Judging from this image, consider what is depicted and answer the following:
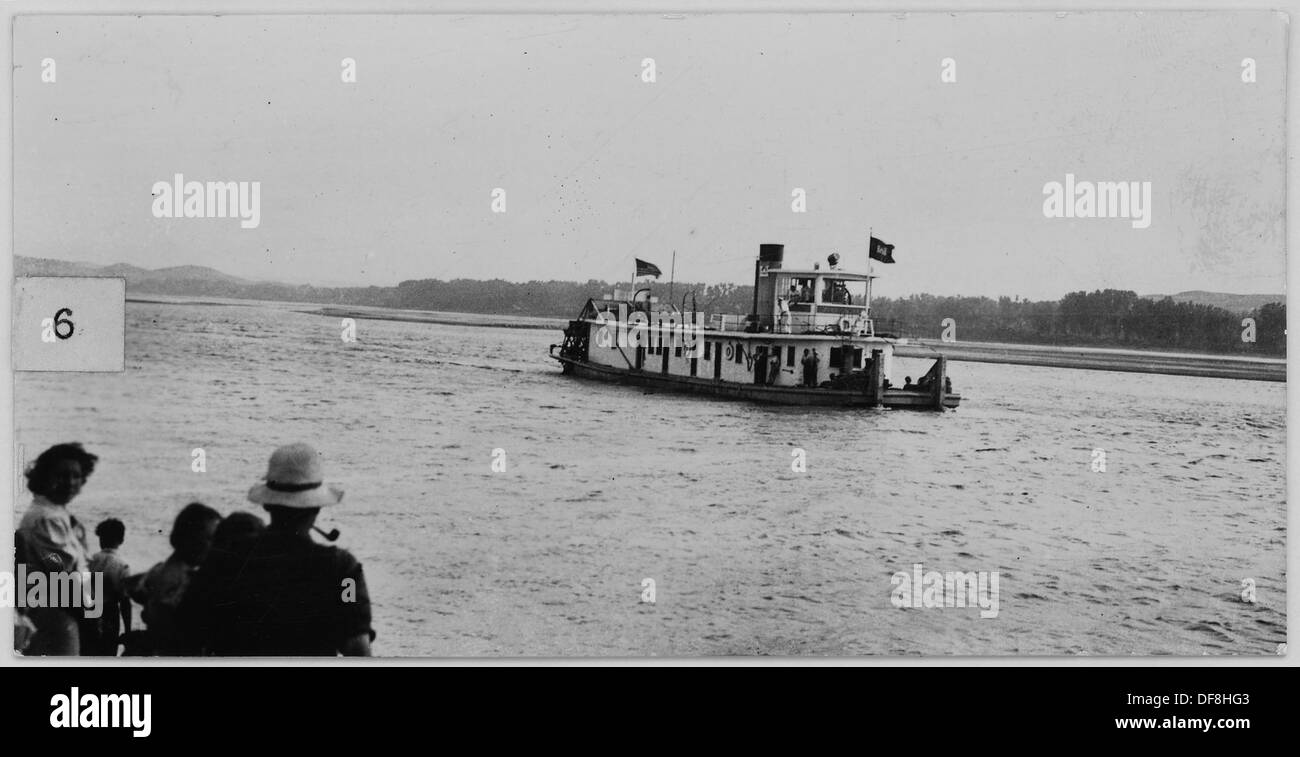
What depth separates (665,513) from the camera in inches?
223

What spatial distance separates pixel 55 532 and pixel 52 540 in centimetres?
5

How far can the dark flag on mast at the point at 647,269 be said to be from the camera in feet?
19.0

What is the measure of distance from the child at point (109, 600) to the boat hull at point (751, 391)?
3294 mm

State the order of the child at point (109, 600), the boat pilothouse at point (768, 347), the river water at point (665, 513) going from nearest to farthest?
1. the child at point (109, 600)
2. the river water at point (665, 513)
3. the boat pilothouse at point (768, 347)

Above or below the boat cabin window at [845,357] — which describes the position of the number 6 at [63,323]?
above

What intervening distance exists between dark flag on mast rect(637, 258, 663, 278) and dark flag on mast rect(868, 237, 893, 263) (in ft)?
4.37

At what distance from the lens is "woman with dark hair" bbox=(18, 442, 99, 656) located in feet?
16.4

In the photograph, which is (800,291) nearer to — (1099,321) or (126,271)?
(1099,321)

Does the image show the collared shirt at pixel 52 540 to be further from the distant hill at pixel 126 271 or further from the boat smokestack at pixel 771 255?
the boat smokestack at pixel 771 255

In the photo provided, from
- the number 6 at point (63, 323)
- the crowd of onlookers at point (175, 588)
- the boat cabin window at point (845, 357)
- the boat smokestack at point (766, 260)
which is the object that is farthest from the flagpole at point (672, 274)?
the number 6 at point (63, 323)

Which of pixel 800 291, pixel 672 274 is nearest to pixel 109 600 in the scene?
pixel 672 274

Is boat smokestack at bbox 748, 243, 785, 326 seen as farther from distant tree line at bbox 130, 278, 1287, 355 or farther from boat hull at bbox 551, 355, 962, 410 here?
boat hull at bbox 551, 355, 962, 410

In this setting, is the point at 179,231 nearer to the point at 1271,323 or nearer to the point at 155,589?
the point at 155,589
